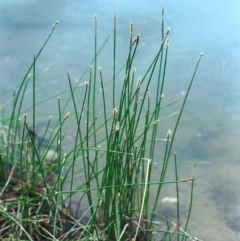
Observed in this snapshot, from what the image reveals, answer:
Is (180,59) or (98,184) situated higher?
(180,59)

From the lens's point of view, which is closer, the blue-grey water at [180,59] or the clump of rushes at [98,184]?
the clump of rushes at [98,184]

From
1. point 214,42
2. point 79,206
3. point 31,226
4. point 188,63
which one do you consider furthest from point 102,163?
point 214,42

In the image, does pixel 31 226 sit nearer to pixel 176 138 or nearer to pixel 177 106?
pixel 176 138

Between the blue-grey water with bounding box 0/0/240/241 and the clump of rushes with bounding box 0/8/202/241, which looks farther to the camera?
the blue-grey water with bounding box 0/0/240/241

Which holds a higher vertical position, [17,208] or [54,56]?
[54,56]

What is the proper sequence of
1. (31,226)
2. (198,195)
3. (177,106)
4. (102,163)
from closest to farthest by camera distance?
(31,226) → (198,195) → (102,163) → (177,106)

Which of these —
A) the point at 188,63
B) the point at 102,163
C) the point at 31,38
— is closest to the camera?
the point at 102,163

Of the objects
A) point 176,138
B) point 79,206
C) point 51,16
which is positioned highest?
point 51,16

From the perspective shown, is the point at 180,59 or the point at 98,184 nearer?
the point at 98,184
